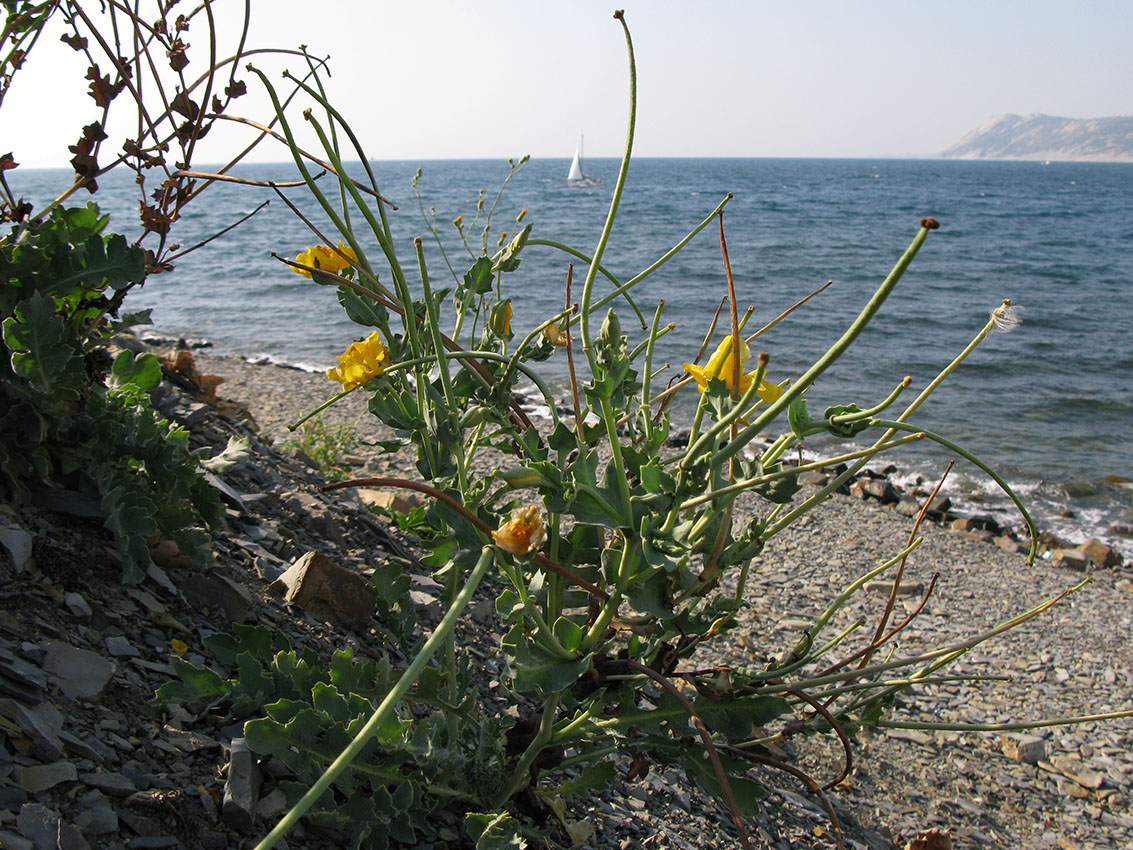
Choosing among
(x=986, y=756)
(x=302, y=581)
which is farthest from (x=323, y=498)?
(x=986, y=756)

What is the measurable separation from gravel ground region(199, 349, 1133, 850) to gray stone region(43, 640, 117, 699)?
1.03m

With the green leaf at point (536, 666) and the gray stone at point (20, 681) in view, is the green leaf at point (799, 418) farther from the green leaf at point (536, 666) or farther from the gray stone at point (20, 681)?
the gray stone at point (20, 681)

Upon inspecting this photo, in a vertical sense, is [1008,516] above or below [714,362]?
below

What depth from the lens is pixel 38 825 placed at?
107 cm

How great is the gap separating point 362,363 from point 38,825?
0.79 m

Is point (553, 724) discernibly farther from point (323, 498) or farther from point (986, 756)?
point (986, 756)

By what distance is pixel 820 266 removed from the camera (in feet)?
69.1

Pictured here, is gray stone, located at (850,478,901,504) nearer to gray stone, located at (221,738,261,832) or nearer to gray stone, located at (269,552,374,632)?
gray stone, located at (269,552,374,632)

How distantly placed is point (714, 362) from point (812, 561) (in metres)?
4.05

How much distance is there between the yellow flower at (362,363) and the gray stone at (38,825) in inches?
28.7

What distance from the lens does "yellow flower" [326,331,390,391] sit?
4.37ft

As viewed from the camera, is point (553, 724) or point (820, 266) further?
point (820, 266)

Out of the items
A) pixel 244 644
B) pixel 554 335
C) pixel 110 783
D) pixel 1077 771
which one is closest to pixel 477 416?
pixel 554 335

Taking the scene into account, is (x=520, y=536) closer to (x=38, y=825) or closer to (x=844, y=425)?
(x=844, y=425)
